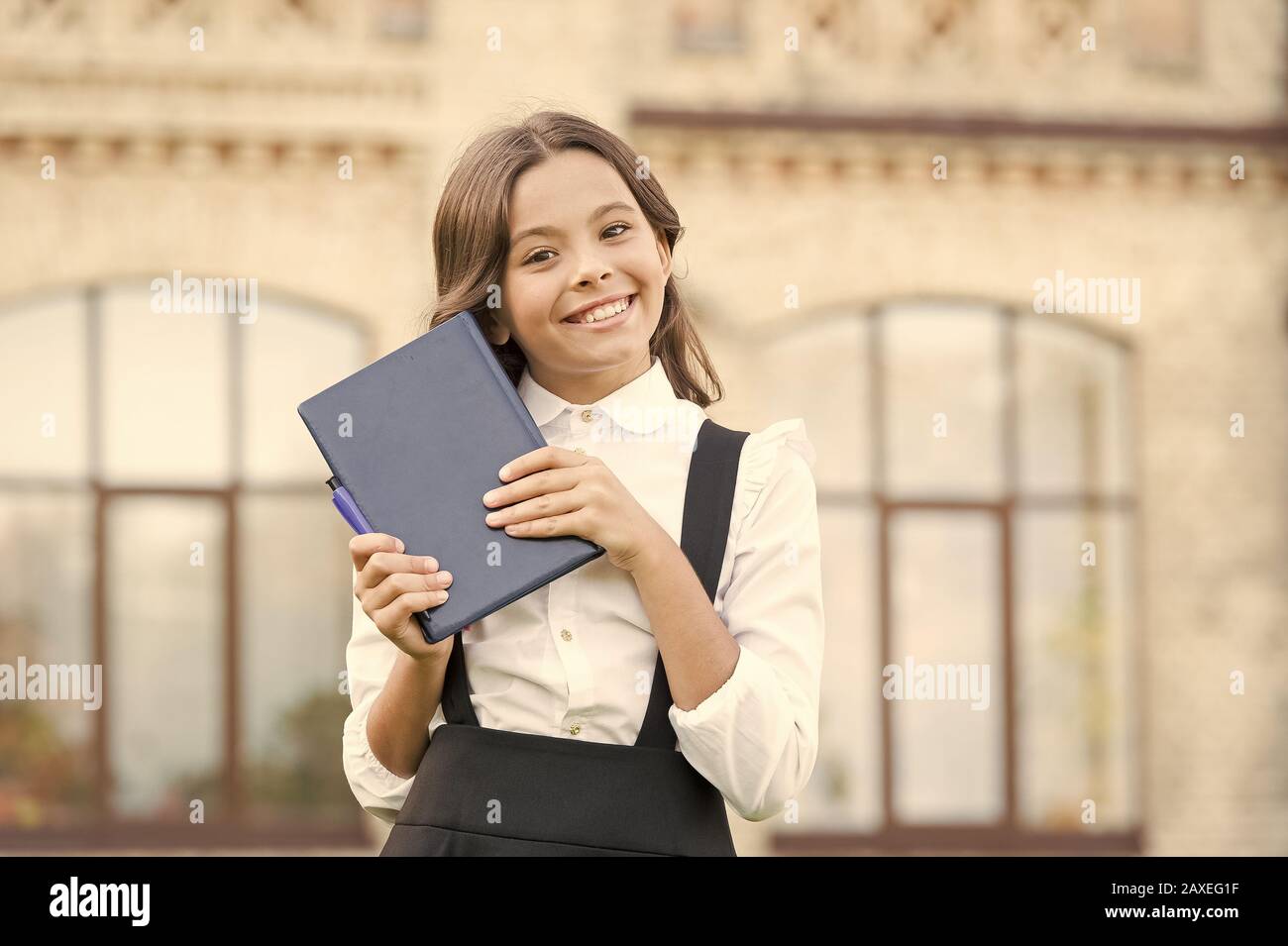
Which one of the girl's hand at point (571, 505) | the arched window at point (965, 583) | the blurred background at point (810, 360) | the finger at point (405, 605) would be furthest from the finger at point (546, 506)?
the arched window at point (965, 583)

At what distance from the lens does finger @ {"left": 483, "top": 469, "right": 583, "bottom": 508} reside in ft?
5.07

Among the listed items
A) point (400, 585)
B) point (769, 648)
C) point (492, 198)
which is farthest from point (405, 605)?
point (492, 198)

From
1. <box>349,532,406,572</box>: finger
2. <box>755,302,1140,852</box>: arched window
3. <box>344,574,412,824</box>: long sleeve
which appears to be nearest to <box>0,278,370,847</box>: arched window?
<box>755,302,1140,852</box>: arched window

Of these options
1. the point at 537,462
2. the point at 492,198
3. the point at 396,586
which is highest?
the point at 492,198

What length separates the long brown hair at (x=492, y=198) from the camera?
1.76m

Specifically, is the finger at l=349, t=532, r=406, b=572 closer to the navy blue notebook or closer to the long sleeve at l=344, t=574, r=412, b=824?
the navy blue notebook

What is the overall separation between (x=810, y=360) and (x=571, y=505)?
20.2ft

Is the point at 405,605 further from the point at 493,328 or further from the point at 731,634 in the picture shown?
the point at 493,328

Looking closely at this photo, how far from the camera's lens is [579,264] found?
173 centimetres

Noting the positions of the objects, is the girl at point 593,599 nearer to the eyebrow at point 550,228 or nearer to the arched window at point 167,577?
the eyebrow at point 550,228

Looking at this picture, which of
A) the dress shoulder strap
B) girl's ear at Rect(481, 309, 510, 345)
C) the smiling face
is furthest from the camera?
girl's ear at Rect(481, 309, 510, 345)

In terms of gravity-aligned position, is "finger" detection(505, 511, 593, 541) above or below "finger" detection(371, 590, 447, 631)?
above

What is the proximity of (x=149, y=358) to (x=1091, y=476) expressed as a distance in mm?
4711

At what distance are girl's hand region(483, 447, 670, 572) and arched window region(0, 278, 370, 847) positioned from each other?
5.73 meters
